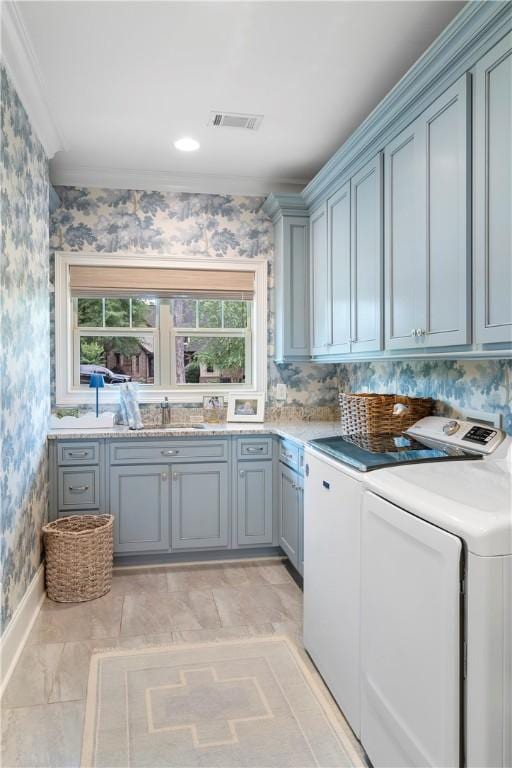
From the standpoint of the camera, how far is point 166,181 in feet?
12.7

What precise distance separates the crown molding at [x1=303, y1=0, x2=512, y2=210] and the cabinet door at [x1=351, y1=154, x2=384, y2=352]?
12cm

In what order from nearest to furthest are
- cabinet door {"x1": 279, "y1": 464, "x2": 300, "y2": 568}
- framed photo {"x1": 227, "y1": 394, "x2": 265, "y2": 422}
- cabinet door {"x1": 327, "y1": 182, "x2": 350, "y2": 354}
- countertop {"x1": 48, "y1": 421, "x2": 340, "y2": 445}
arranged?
cabinet door {"x1": 327, "y1": 182, "x2": 350, "y2": 354}, cabinet door {"x1": 279, "y1": 464, "x2": 300, "y2": 568}, countertop {"x1": 48, "y1": 421, "x2": 340, "y2": 445}, framed photo {"x1": 227, "y1": 394, "x2": 265, "y2": 422}

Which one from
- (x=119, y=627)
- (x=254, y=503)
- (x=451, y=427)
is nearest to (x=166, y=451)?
(x=254, y=503)

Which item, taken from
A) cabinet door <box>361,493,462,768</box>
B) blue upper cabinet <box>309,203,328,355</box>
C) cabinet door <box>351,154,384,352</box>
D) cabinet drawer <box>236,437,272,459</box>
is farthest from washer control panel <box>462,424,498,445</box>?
cabinet drawer <box>236,437,272,459</box>

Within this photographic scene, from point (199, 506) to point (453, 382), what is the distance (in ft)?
5.87

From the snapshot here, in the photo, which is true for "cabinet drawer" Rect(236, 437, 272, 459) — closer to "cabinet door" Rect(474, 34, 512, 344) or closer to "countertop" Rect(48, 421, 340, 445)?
"countertop" Rect(48, 421, 340, 445)

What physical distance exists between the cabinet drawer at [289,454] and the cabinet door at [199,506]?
1.26ft

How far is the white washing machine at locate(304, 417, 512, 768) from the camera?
119 centimetres

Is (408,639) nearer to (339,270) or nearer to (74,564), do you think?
(74,564)

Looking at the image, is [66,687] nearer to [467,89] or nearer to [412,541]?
[412,541]

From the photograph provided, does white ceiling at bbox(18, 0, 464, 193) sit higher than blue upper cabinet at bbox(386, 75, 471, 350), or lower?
higher

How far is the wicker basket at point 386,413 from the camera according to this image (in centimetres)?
278

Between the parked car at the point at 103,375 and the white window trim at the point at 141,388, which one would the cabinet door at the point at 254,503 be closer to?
the white window trim at the point at 141,388

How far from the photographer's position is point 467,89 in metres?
1.92
